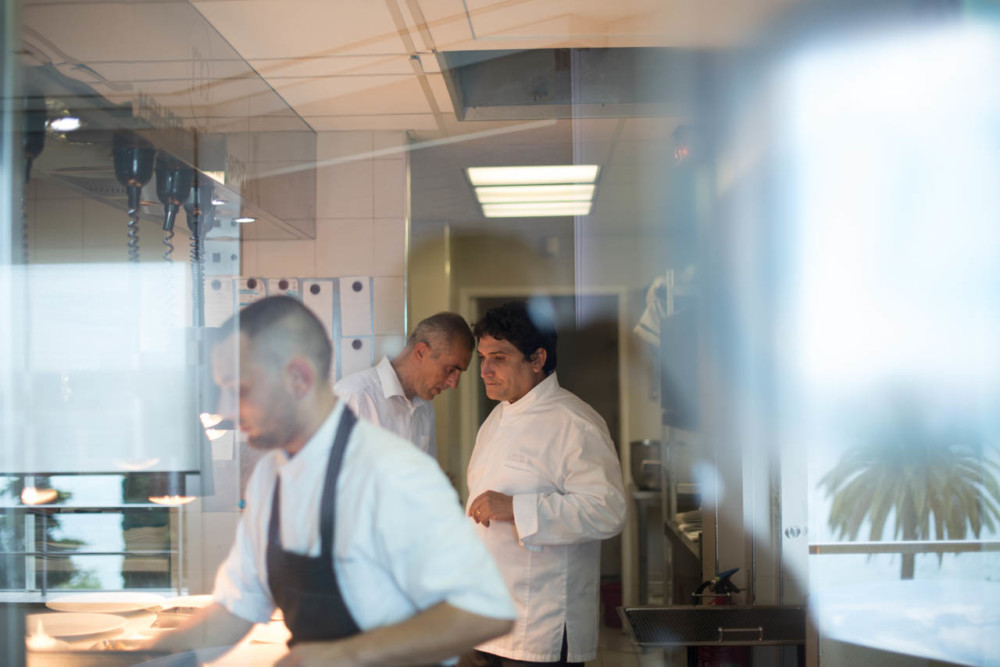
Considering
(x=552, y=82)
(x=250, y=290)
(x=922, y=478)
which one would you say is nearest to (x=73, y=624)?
(x=250, y=290)

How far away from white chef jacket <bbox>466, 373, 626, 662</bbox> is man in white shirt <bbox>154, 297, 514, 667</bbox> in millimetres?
204

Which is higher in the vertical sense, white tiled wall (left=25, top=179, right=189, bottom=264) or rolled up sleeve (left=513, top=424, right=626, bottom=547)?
white tiled wall (left=25, top=179, right=189, bottom=264)

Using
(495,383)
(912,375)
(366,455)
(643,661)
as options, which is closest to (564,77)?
(495,383)

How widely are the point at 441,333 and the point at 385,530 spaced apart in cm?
42

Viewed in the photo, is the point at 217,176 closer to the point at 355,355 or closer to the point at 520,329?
the point at 355,355

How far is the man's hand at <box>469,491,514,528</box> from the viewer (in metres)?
1.40

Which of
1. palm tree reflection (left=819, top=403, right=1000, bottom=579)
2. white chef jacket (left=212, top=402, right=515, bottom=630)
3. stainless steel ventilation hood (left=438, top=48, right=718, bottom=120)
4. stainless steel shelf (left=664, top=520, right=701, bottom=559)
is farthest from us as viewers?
A: stainless steel shelf (left=664, top=520, right=701, bottom=559)

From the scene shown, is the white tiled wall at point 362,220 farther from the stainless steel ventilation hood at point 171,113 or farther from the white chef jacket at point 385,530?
the white chef jacket at point 385,530

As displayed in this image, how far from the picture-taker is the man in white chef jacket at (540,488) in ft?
4.75

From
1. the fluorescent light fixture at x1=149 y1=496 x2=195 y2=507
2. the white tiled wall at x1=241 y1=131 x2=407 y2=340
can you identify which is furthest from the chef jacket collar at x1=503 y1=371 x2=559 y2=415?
the fluorescent light fixture at x1=149 y1=496 x2=195 y2=507

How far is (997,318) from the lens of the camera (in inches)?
69.0

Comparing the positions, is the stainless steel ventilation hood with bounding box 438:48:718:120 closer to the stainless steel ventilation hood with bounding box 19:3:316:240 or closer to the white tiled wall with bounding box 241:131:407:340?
the white tiled wall with bounding box 241:131:407:340

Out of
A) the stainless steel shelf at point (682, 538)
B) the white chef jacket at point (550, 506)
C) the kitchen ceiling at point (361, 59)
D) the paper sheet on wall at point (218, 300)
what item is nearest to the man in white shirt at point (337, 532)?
the paper sheet on wall at point (218, 300)

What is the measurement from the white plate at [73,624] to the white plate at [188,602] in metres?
0.10
